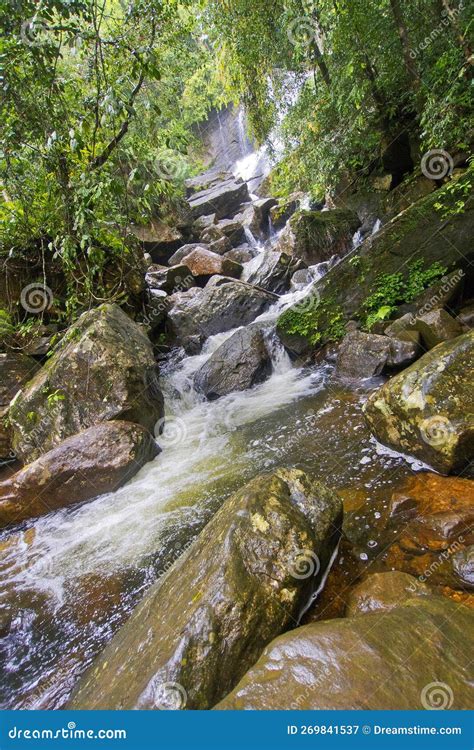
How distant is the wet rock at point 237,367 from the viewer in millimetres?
7324

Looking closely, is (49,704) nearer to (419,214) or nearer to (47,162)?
(47,162)

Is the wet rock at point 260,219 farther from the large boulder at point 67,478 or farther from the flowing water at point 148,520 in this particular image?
the large boulder at point 67,478

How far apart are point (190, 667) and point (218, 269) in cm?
1200

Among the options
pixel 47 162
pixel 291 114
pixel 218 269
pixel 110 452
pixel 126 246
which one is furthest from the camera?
pixel 218 269

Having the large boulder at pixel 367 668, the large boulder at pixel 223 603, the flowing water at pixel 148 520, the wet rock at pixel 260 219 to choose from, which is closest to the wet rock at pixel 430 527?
the flowing water at pixel 148 520

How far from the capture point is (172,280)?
12.1 m

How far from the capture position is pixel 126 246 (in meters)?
7.77

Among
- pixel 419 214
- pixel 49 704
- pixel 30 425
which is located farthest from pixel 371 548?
pixel 419 214
